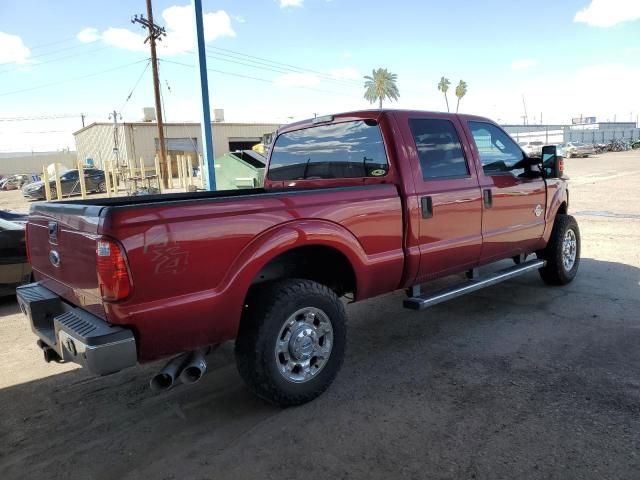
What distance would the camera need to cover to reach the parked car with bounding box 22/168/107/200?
2503cm

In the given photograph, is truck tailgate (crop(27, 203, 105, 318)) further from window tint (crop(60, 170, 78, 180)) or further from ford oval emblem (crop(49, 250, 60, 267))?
window tint (crop(60, 170, 78, 180))

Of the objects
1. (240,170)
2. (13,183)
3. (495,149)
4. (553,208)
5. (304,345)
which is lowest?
(304,345)

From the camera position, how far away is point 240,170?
13258mm

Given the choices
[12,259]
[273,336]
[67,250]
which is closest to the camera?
[67,250]

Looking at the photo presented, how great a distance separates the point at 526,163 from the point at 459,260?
1506 mm

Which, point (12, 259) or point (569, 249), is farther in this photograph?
point (12, 259)

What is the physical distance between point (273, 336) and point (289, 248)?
55 cm

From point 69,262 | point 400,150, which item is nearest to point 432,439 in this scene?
point 400,150

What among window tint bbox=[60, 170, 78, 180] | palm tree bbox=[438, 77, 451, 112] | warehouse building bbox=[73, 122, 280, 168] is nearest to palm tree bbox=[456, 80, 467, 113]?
palm tree bbox=[438, 77, 451, 112]

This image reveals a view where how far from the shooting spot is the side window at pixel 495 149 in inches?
189

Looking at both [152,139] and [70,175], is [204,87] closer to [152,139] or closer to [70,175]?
[70,175]

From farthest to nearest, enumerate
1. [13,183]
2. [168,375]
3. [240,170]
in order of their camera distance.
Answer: [13,183] → [240,170] → [168,375]

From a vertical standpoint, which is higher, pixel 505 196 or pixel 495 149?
pixel 495 149

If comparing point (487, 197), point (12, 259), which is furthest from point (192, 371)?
point (12, 259)
